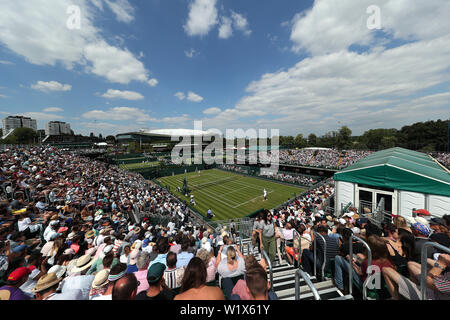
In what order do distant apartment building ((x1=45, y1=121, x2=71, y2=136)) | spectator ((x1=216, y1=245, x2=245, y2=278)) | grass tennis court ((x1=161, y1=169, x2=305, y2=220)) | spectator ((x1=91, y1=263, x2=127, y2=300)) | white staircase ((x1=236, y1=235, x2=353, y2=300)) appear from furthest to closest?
distant apartment building ((x1=45, y1=121, x2=71, y2=136))
grass tennis court ((x1=161, y1=169, x2=305, y2=220))
white staircase ((x1=236, y1=235, x2=353, y2=300))
spectator ((x1=216, y1=245, x2=245, y2=278))
spectator ((x1=91, y1=263, x2=127, y2=300))

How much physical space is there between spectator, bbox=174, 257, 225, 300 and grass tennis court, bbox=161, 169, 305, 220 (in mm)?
18581

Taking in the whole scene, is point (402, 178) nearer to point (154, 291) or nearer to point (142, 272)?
point (154, 291)

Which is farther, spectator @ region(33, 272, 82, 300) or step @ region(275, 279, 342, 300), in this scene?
step @ region(275, 279, 342, 300)

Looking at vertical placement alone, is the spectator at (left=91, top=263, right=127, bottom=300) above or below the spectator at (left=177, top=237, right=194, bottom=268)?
above

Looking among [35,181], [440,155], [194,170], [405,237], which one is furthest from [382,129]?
[35,181]

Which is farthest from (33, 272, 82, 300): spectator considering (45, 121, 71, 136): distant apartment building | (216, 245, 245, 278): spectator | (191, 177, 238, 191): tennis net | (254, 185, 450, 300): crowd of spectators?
(45, 121, 71, 136): distant apartment building

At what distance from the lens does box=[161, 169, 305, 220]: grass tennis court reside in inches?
892

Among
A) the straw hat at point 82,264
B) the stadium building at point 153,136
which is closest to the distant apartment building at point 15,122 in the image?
the stadium building at point 153,136

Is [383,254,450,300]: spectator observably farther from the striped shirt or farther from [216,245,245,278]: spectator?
the striped shirt

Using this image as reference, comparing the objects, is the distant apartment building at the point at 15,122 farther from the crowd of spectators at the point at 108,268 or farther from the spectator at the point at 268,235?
the spectator at the point at 268,235

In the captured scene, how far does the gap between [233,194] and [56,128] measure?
172 meters

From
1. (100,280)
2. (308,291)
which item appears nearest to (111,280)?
(100,280)

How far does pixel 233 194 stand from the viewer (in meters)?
28.8
